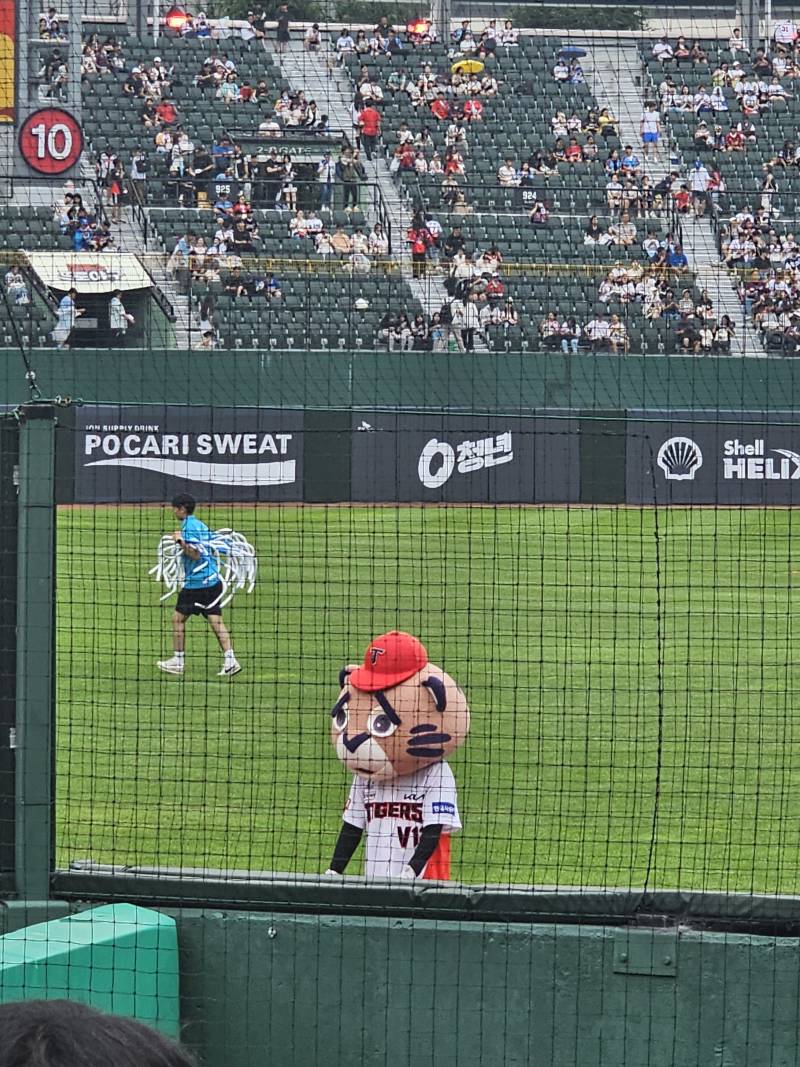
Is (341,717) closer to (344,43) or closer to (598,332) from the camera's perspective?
(598,332)

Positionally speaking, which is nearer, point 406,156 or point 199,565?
point 199,565

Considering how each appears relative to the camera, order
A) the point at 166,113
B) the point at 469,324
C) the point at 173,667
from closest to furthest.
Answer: the point at 173,667
the point at 469,324
the point at 166,113

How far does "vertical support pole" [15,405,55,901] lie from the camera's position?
5.23 m

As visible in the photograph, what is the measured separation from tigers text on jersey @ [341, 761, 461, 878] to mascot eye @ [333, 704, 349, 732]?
0.25 metres

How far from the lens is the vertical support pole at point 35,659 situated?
5.23 m

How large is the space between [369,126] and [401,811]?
27.3 metres

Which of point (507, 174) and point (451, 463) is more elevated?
point (507, 174)

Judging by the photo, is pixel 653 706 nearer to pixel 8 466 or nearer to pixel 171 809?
pixel 171 809

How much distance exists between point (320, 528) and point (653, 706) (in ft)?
30.8

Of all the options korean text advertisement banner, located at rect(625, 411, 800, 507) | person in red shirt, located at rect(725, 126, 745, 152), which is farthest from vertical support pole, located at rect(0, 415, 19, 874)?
person in red shirt, located at rect(725, 126, 745, 152)

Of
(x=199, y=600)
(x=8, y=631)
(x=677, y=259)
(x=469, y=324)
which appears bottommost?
(x=199, y=600)

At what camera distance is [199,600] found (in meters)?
13.9

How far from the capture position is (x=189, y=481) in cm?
2298

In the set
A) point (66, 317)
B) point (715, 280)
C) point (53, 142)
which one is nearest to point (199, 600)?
point (66, 317)
